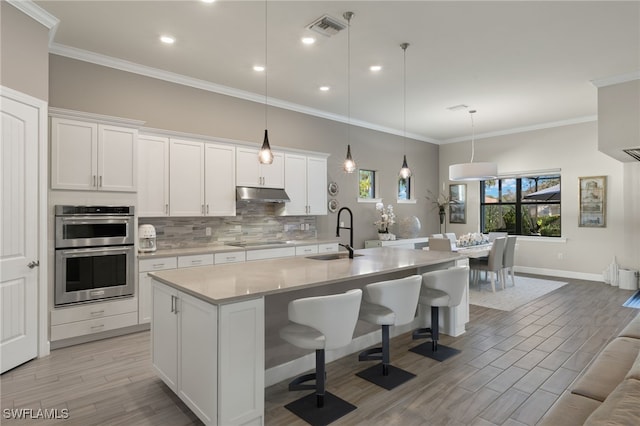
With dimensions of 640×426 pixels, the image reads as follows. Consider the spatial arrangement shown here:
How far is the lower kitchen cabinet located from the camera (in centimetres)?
208

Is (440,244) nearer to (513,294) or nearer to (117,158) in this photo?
(513,294)

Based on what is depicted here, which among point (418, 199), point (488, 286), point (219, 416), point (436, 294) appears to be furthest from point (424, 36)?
point (418, 199)

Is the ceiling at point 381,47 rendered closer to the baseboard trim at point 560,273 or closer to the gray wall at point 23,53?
the gray wall at point 23,53

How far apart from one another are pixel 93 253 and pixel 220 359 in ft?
8.34

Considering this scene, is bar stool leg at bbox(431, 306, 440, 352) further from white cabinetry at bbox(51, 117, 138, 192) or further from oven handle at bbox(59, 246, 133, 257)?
white cabinetry at bbox(51, 117, 138, 192)

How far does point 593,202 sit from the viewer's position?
6.91 metres

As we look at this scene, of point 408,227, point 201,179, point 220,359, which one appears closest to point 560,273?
point 408,227

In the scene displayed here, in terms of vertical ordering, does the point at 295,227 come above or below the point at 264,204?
below

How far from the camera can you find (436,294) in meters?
3.58

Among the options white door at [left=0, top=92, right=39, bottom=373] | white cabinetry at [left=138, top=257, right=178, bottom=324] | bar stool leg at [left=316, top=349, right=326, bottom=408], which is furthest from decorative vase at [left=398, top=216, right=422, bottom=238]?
white door at [left=0, top=92, right=39, bottom=373]

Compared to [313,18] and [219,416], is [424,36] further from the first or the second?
[219,416]

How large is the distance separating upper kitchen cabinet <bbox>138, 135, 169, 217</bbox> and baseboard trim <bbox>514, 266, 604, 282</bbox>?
7465 mm

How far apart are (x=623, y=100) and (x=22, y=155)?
23.5 feet

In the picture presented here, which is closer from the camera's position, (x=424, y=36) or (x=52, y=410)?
(x=52, y=410)
